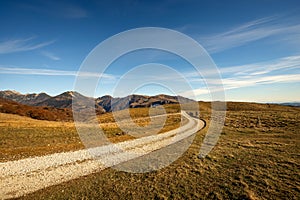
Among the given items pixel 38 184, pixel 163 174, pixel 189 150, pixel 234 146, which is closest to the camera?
pixel 38 184

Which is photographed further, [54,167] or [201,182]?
[54,167]

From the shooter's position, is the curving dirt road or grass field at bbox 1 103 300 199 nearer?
grass field at bbox 1 103 300 199

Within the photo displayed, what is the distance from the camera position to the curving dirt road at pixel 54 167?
13.8m

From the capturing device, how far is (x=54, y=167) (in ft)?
57.6

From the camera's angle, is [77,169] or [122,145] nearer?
[77,169]

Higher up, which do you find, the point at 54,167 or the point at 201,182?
the point at 54,167

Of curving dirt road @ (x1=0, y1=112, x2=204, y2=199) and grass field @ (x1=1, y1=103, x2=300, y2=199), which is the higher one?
curving dirt road @ (x1=0, y1=112, x2=204, y2=199)

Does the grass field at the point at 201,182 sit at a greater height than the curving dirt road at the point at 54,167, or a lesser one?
lesser

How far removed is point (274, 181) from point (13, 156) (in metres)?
22.7

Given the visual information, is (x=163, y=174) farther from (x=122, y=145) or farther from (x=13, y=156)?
(x=13, y=156)

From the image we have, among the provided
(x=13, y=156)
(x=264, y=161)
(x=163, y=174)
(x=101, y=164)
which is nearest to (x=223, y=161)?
(x=264, y=161)

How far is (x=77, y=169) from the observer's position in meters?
17.4

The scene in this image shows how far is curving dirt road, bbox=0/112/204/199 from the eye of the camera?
13828mm

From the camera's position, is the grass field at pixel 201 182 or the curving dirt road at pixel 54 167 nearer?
the grass field at pixel 201 182
